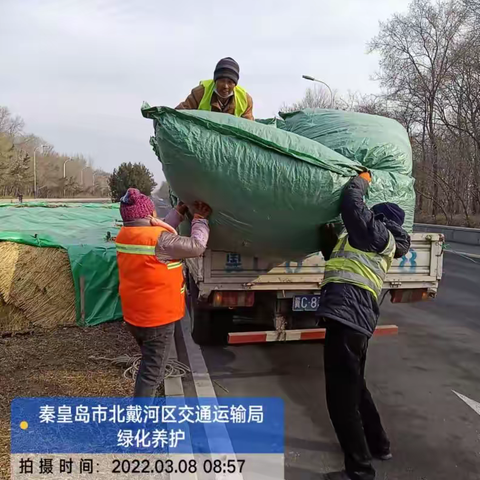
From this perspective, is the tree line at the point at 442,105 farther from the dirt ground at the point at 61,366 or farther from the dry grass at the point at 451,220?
the dirt ground at the point at 61,366

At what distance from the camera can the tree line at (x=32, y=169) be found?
178ft

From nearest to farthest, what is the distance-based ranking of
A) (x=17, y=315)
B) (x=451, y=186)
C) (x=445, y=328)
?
1. (x=17, y=315)
2. (x=445, y=328)
3. (x=451, y=186)

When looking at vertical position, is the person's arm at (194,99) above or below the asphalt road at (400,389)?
above

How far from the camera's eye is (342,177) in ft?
10.1

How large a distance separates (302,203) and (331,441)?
1.70m

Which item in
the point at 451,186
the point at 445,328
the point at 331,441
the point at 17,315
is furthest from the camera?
the point at 451,186

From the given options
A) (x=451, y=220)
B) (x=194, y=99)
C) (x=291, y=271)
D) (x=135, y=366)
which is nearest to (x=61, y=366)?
(x=135, y=366)

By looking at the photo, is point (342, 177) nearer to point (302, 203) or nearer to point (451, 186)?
point (302, 203)

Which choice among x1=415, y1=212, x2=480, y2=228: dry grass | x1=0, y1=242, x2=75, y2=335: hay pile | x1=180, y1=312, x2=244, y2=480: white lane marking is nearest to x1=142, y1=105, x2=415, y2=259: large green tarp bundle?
x1=180, y1=312, x2=244, y2=480: white lane marking

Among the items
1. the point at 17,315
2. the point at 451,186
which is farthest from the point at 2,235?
the point at 451,186

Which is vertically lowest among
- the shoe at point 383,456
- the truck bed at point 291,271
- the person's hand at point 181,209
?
the shoe at point 383,456

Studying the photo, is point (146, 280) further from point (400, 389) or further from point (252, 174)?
point (400, 389)

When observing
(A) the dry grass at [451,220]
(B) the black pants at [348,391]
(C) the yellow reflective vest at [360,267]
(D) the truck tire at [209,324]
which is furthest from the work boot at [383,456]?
(A) the dry grass at [451,220]

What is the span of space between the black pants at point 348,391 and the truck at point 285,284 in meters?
1.39
